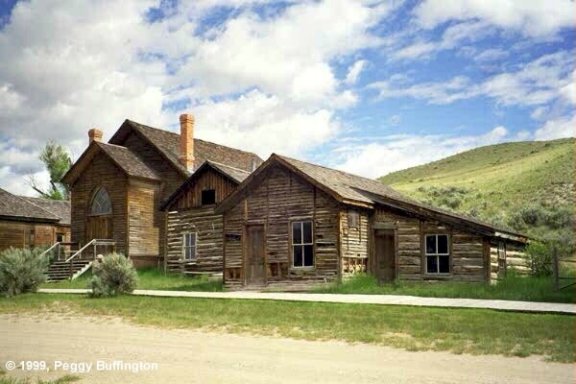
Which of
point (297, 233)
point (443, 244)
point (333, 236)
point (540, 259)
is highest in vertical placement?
point (297, 233)

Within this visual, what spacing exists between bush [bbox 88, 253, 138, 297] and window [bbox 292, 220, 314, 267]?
6096mm

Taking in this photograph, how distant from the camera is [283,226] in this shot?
23.7 meters

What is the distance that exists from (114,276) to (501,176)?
188ft

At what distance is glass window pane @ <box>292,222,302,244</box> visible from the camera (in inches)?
922

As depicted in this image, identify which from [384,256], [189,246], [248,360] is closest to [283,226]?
[384,256]

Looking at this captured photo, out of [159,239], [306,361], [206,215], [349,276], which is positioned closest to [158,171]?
[159,239]

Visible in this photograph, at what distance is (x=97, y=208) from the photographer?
3459 cm

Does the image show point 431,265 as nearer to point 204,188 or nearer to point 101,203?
point 204,188

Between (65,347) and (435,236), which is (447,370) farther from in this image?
(435,236)

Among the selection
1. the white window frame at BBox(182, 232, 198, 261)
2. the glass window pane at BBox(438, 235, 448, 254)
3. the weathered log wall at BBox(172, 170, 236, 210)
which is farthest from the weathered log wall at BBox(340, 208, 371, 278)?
the white window frame at BBox(182, 232, 198, 261)

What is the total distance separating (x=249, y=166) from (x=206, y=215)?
36.7 feet

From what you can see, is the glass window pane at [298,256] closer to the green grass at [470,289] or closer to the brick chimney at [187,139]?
the green grass at [470,289]

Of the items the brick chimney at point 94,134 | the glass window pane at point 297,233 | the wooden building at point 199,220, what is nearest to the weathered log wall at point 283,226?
the glass window pane at point 297,233

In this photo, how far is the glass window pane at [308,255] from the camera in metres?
23.0
